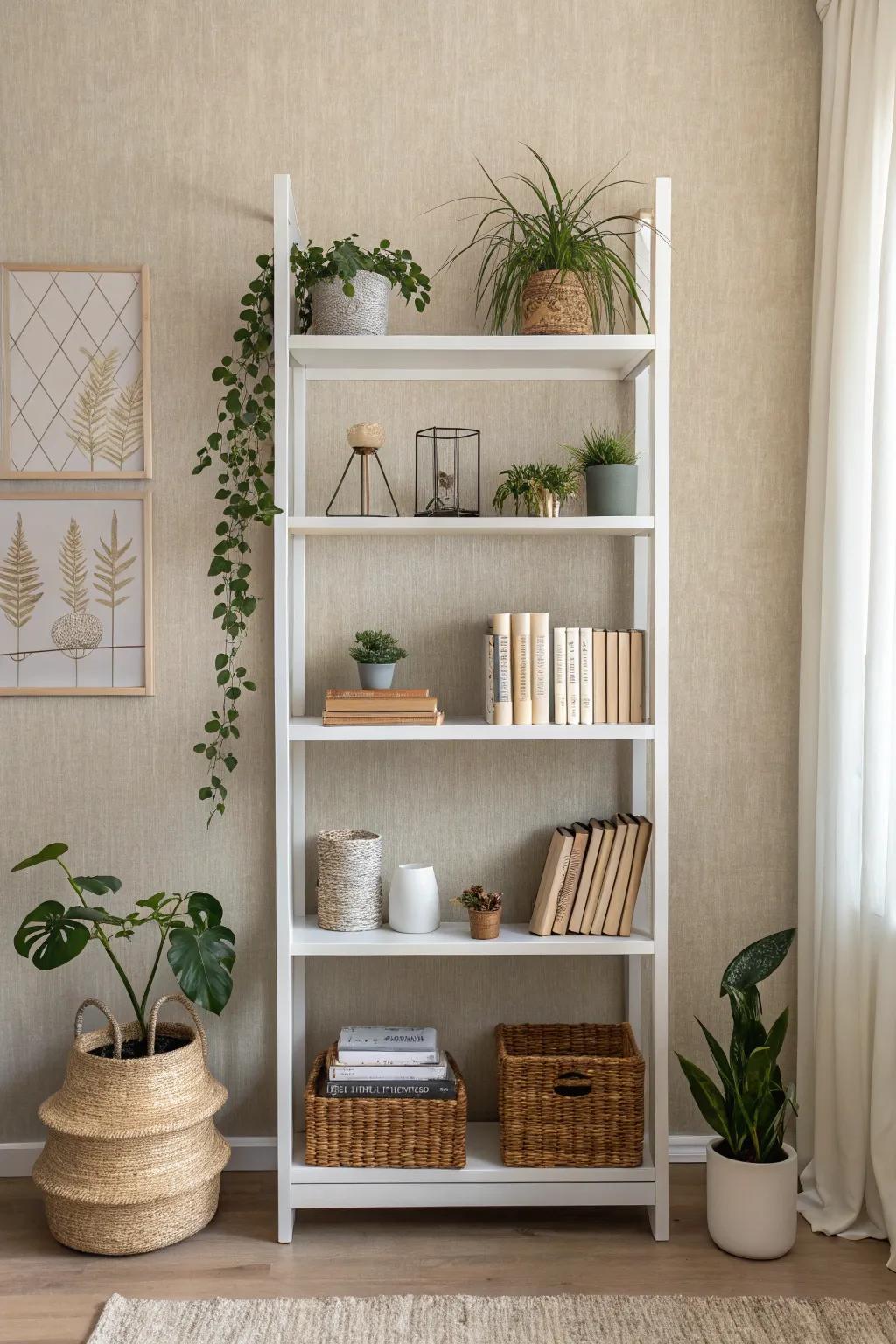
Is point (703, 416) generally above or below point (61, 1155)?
above

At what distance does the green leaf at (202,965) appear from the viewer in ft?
7.12

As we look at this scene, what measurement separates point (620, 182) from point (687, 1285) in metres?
2.29

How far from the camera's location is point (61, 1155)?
7.18 feet

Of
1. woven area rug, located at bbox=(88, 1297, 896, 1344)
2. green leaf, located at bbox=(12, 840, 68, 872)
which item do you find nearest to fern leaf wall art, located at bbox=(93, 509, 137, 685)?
green leaf, located at bbox=(12, 840, 68, 872)

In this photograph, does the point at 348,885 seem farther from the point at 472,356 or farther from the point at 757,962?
the point at 472,356

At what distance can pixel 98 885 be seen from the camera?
225 cm

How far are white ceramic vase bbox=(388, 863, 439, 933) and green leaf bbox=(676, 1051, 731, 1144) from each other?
579 mm

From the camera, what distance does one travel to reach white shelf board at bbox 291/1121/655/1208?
2.22 meters

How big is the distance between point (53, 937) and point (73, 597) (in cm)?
76

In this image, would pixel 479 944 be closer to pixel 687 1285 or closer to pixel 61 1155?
pixel 687 1285

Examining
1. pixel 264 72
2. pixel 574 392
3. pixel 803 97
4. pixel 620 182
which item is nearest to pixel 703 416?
pixel 574 392

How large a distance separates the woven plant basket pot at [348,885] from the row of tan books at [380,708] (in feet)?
0.91

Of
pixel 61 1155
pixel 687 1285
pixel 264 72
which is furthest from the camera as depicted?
pixel 264 72

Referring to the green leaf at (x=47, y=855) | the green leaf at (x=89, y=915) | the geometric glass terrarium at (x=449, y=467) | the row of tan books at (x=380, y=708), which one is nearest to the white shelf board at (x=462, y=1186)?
the green leaf at (x=89, y=915)
